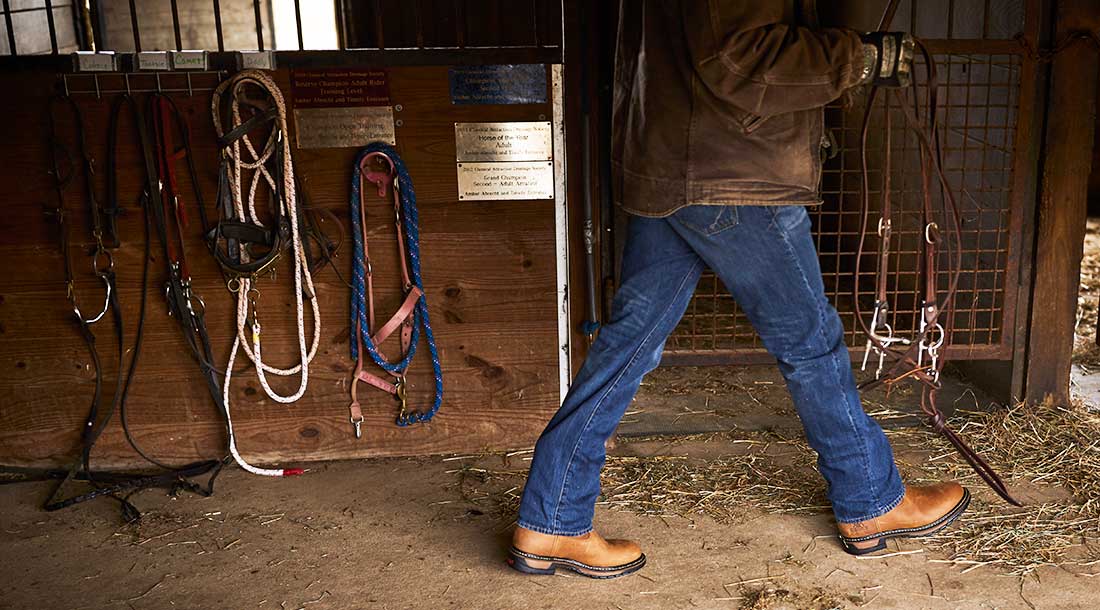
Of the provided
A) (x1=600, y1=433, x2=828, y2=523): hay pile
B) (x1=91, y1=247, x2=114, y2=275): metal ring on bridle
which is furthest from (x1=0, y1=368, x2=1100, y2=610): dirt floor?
(x1=91, y1=247, x2=114, y2=275): metal ring on bridle

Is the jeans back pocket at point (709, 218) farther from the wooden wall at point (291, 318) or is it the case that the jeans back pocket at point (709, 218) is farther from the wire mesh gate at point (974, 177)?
the wooden wall at point (291, 318)

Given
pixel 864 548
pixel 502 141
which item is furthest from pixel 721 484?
pixel 502 141

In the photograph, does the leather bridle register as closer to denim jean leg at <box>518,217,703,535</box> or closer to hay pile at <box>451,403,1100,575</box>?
hay pile at <box>451,403,1100,575</box>

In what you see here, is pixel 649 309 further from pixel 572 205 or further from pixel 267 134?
pixel 267 134

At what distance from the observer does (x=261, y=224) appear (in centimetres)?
308

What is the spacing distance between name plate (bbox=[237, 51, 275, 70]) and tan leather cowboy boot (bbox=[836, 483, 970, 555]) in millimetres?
1938

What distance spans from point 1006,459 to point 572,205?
58.8 inches

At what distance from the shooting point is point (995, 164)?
12.1 feet

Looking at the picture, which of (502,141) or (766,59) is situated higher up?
(766,59)

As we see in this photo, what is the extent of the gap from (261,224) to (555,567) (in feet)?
4.29

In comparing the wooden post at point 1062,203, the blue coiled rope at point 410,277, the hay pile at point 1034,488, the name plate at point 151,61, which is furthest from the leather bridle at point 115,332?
the wooden post at point 1062,203

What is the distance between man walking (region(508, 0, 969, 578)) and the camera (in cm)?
216

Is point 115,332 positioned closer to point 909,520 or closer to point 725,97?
point 725,97

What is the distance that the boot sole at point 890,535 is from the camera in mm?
2617
